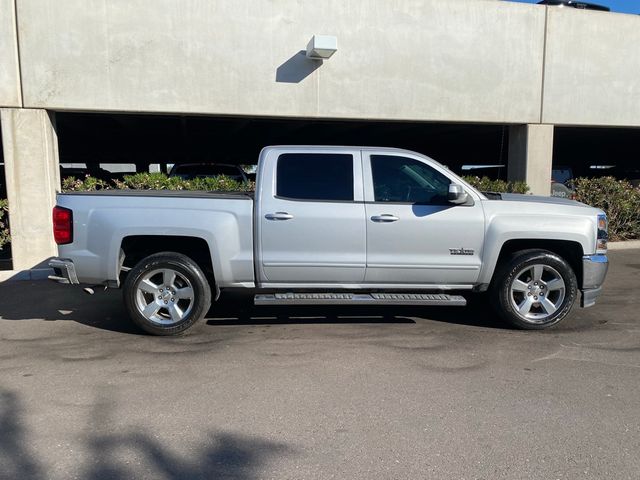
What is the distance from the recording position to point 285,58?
8852 mm

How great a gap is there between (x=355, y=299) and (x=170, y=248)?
2.07 m

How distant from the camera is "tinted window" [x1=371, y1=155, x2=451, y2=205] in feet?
17.7

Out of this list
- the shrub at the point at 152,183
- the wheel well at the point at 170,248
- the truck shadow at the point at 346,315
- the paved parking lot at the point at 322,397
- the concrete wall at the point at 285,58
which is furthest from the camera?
the shrub at the point at 152,183

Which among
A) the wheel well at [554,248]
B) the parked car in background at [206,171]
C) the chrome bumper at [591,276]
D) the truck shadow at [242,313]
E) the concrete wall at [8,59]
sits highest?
the concrete wall at [8,59]

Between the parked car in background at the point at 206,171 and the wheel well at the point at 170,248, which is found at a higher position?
the parked car in background at the point at 206,171

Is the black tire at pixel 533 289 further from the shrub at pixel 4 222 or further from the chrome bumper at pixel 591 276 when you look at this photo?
the shrub at pixel 4 222

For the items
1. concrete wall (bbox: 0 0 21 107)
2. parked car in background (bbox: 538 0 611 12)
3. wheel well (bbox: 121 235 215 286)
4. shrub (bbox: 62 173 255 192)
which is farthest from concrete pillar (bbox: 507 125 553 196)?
concrete wall (bbox: 0 0 21 107)

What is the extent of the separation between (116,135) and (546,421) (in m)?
17.0

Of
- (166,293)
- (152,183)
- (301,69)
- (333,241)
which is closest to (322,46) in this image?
(301,69)

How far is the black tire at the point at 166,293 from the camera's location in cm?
521

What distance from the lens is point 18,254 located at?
8.27 meters

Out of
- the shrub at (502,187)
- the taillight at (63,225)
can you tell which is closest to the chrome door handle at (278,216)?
the taillight at (63,225)

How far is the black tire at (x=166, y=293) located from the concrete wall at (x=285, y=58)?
4276mm

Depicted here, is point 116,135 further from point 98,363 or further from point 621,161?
point 621,161
